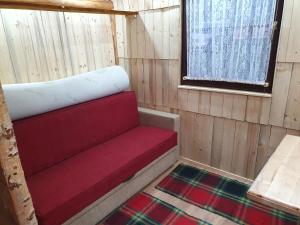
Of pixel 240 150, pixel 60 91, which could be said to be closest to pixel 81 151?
pixel 60 91

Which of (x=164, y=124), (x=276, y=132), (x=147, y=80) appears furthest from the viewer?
(x=147, y=80)

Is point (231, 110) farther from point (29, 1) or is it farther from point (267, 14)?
point (29, 1)

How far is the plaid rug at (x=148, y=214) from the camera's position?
1822 millimetres

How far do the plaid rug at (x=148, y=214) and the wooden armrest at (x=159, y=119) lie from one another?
762 millimetres

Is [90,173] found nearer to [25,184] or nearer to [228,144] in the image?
[25,184]

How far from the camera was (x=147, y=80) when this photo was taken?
2.68 metres

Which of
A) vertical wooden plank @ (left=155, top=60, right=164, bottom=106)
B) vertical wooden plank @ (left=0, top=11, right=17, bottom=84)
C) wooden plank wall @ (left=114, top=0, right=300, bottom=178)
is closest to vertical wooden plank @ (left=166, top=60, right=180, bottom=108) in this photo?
wooden plank wall @ (left=114, top=0, right=300, bottom=178)

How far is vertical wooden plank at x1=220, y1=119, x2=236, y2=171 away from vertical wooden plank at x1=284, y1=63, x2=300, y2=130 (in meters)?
0.46

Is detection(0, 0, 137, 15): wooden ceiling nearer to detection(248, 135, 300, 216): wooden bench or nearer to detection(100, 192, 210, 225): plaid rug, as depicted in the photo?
detection(100, 192, 210, 225): plaid rug

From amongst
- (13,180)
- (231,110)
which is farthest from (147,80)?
(13,180)

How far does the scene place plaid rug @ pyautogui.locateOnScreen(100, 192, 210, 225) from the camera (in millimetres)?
1822

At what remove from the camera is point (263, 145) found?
209 centimetres

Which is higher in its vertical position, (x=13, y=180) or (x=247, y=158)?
(x=13, y=180)

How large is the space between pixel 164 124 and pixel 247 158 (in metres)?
0.89
